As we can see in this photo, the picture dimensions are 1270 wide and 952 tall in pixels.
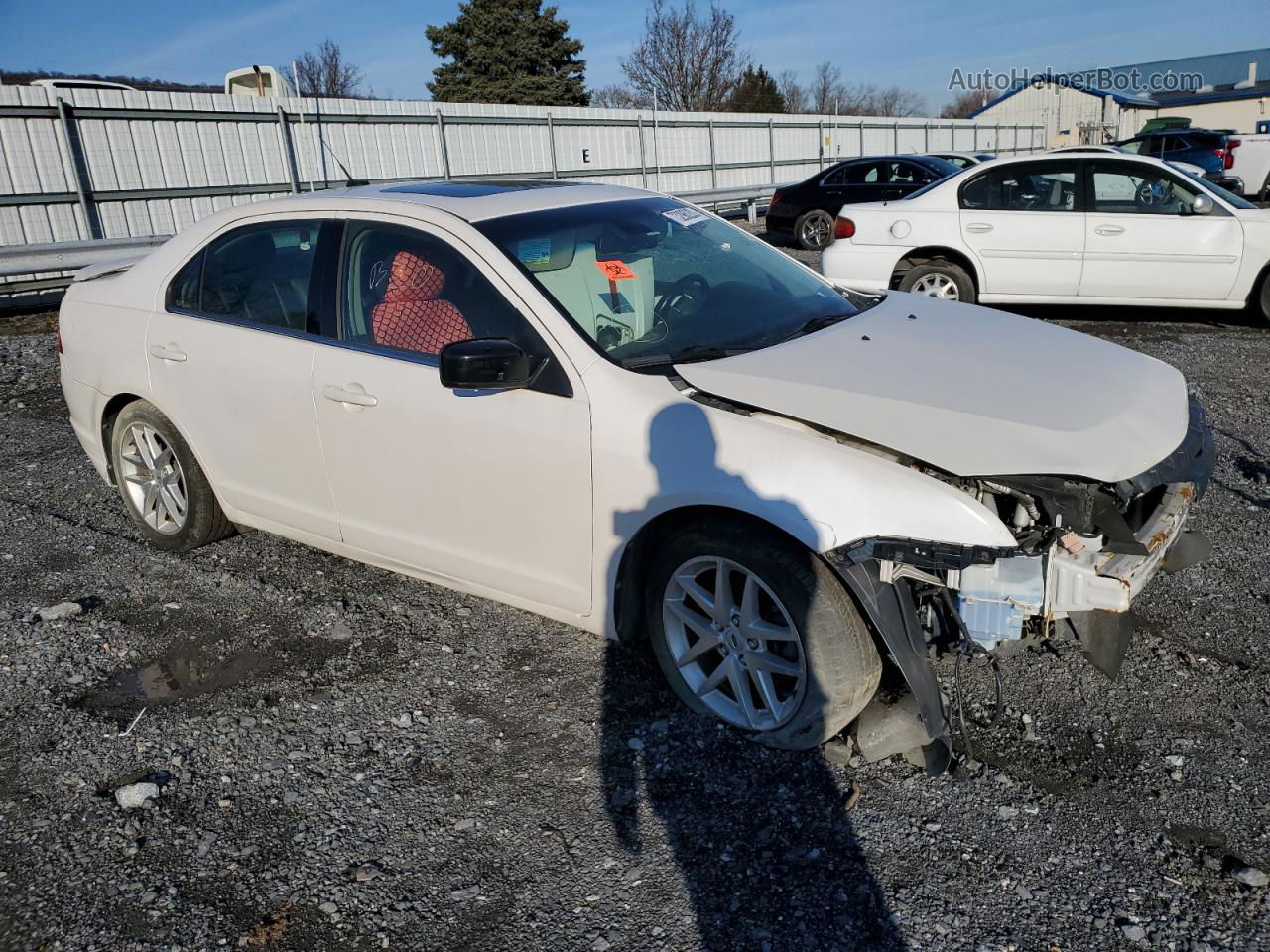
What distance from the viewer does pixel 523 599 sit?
3641 millimetres

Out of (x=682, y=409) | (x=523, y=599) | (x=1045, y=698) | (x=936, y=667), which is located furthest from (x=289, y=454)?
(x=1045, y=698)

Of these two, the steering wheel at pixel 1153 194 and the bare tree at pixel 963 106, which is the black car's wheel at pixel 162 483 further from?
the bare tree at pixel 963 106

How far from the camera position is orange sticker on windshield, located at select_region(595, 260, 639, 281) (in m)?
3.78

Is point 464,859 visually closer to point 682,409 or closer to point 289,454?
point 682,409

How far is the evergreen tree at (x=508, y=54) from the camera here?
4384 cm

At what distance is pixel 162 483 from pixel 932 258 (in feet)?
23.4

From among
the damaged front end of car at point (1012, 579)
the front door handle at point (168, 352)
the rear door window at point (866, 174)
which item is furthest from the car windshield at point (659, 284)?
the rear door window at point (866, 174)

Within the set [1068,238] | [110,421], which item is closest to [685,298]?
[110,421]

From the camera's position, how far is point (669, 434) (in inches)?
123

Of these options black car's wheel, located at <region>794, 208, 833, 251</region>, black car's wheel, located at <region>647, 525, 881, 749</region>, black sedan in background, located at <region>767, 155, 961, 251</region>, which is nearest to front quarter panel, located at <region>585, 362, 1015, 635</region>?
black car's wheel, located at <region>647, 525, 881, 749</region>

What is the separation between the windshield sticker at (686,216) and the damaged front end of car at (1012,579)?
1.89 meters

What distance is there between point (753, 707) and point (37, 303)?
42.1ft

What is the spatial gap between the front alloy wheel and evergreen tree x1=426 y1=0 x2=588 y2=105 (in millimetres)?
43428

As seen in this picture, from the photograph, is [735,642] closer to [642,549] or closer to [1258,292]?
[642,549]
